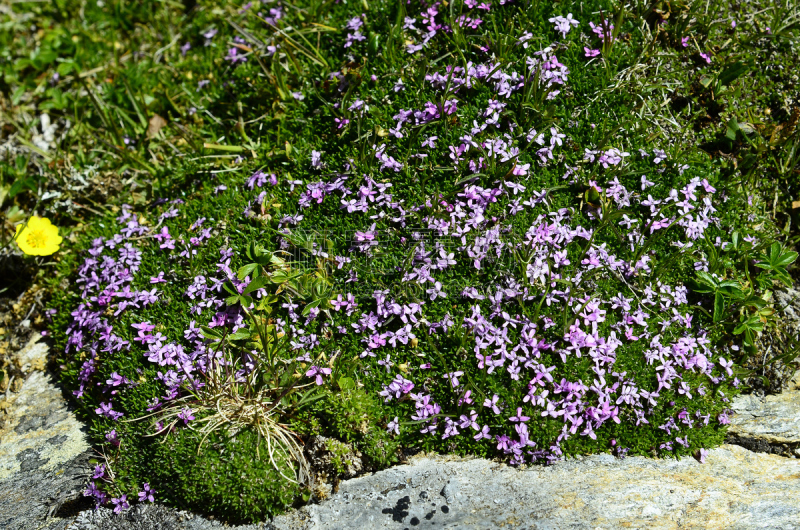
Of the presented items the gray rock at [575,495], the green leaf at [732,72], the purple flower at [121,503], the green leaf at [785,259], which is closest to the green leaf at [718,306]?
the green leaf at [785,259]

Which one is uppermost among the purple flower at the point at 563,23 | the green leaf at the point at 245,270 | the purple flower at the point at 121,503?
the purple flower at the point at 563,23

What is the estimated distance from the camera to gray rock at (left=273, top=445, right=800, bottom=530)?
304cm

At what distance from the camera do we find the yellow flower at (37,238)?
442cm

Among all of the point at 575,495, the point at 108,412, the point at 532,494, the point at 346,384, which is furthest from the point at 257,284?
the point at 575,495

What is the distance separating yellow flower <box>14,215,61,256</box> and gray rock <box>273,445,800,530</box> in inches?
118

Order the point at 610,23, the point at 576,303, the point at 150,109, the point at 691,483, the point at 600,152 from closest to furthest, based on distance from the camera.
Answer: the point at 691,483 < the point at 576,303 < the point at 600,152 < the point at 610,23 < the point at 150,109

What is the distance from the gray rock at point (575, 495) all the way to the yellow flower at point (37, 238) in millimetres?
2991

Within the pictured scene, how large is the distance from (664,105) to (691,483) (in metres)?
2.68

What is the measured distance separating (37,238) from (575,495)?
4.50 m

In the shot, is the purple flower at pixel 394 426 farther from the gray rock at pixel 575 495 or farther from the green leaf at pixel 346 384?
the green leaf at pixel 346 384

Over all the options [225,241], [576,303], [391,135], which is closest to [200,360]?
[225,241]

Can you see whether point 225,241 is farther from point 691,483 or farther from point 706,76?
point 706,76

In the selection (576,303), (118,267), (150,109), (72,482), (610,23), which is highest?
(150,109)

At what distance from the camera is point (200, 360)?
3.62 m
